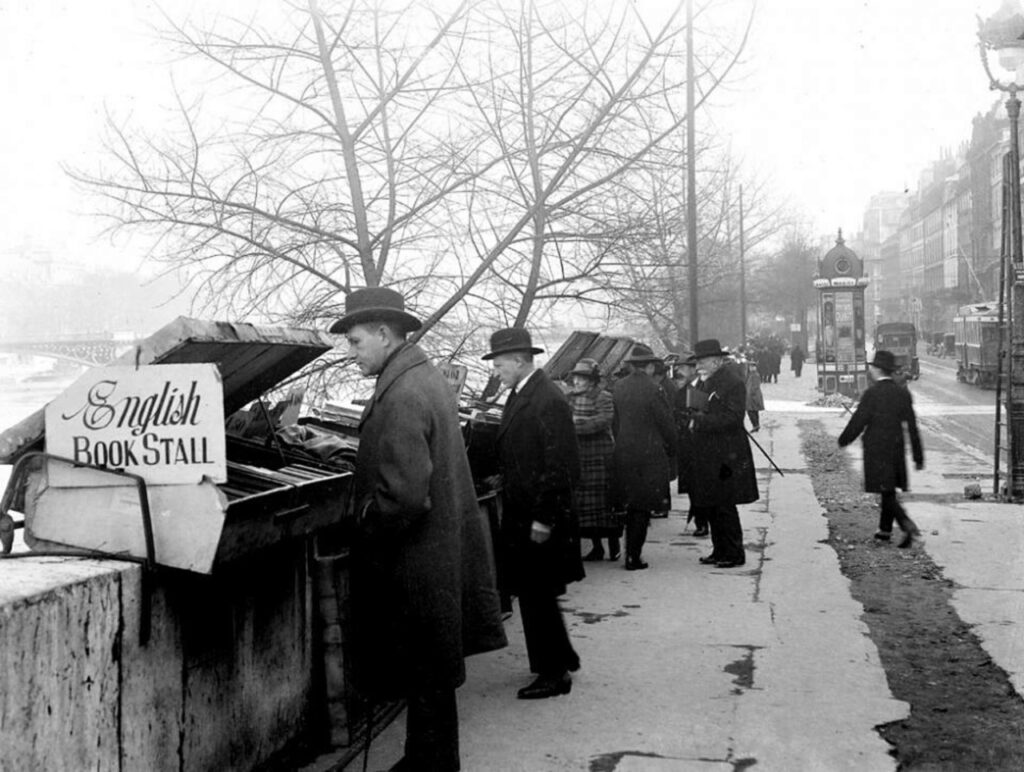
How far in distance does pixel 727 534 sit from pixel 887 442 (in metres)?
1.89

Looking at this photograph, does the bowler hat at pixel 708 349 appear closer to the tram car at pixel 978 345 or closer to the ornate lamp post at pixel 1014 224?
the ornate lamp post at pixel 1014 224

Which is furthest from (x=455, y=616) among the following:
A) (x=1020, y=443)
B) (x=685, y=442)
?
(x=1020, y=443)

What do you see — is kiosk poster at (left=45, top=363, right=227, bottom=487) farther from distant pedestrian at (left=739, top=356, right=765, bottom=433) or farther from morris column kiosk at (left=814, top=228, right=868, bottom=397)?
morris column kiosk at (left=814, top=228, right=868, bottom=397)

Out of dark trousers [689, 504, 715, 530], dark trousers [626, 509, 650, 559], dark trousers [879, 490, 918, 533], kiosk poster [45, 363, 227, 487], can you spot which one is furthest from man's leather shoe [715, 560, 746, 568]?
kiosk poster [45, 363, 227, 487]

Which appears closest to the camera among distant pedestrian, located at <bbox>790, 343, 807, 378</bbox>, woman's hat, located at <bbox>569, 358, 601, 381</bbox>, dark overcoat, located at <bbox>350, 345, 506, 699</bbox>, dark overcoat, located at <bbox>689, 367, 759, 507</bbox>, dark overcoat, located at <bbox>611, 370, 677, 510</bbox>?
dark overcoat, located at <bbox>350, 345, 506, 699</bbox>

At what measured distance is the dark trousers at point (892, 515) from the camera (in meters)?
9.77

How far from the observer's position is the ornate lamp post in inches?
464

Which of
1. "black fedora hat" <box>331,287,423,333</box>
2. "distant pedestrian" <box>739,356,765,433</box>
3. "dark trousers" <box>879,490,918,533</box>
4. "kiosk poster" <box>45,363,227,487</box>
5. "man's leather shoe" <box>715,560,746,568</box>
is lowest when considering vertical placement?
"man's leather shoe" <box>715,560,746,568</box>

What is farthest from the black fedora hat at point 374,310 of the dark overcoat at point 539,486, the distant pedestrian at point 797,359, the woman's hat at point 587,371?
the distant pedestrian at point 797,359

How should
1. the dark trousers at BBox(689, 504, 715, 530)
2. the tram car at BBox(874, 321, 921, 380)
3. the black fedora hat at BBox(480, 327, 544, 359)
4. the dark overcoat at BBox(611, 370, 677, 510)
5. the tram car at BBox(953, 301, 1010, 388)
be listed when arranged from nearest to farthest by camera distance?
1. the black fedora hat at BBox(480, 327, 544, 359)
2. the dark overcoat at BBox(611, 370, 677, 510)
3. the dark trousers at BBox(689, 504, 715, 530)
4. the tram car at BBox(953, 301, 1010, 388)
5. the tram car at BBox(874, 321, 921, 380)

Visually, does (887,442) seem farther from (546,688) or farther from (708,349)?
(546,688)

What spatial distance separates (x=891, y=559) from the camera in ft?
30.4

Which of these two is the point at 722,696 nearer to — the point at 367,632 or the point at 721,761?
the point at 721,761

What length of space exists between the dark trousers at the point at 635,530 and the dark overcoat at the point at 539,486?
324cm
